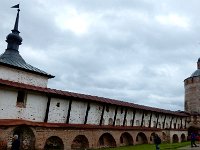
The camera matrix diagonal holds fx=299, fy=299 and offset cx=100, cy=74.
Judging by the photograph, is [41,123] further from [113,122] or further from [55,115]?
[113,122]

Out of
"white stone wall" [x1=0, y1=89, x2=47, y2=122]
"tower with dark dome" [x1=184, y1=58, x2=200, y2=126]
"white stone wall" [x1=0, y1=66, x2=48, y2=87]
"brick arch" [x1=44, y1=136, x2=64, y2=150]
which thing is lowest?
"brick arch" [x1=44, y1=136, x2=64, y2=150]

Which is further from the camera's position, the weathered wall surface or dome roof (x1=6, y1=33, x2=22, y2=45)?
dome roof (x1=6, y1=33, x2=22, y2=45)

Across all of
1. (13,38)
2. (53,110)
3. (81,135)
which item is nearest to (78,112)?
(81,135)

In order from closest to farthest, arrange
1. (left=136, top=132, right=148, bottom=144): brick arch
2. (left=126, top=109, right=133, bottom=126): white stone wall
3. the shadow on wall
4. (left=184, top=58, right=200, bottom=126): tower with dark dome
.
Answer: the shadow on wall < (left=126, top=109, right=133, bottom=126): white stone wall < (left=136, top=132, right=148, bottom=144): brick arch < (left=184, top=58, right=200, bottom=126): tower with dark dome

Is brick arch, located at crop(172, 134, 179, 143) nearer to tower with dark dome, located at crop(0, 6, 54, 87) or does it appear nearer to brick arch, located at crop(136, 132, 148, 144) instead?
brick arch, located at crop(136, 132, 148, 144)

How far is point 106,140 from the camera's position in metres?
25.6

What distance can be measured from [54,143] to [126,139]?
955 centimetres

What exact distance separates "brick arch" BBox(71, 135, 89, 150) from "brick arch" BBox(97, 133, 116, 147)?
88.8 inches

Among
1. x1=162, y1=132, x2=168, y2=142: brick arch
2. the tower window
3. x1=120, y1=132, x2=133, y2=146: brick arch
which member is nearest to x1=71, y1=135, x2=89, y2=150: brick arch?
the tower window

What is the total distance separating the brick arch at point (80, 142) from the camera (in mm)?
22503

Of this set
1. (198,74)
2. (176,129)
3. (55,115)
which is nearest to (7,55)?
(55,115)

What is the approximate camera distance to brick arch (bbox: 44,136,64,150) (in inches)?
809

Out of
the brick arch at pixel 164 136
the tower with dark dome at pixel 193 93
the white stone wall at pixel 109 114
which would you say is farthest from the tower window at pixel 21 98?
the tower with dark dome at pixel 193 93

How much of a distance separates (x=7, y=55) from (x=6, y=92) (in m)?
7.62
